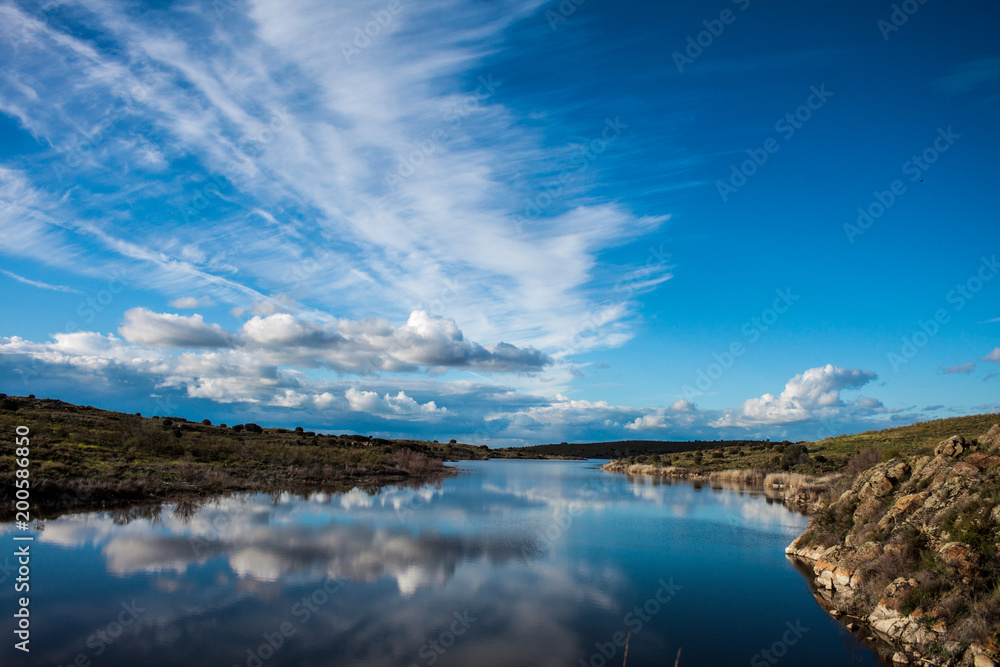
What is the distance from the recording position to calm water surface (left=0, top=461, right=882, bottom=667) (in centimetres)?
1177

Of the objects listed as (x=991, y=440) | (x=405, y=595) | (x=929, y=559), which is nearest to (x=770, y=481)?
(x=991, y=440)

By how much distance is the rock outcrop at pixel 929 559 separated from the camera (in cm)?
1067

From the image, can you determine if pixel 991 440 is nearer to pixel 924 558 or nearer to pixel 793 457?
pixel 924 558

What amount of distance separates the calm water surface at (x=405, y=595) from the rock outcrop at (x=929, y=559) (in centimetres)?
110

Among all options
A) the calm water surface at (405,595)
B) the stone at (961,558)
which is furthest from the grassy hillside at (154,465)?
the stone at (961,558)

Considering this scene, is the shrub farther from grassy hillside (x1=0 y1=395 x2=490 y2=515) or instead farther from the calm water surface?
grassy hillside (x1=0 y1=395 x2=490 y2=515)

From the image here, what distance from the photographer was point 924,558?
12.7m

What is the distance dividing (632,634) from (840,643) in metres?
5.07

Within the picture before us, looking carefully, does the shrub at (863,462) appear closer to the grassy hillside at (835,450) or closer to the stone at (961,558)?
the grassy hillside at (835,450)

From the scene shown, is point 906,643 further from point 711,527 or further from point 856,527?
A: point 711,527

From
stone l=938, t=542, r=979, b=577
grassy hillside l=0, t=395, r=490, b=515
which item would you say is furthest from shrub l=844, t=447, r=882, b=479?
grassy hillside l=0, t=395, r=490, b=515

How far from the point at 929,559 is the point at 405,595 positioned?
1320 cm

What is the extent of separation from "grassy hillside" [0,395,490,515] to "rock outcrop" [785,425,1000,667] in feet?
108

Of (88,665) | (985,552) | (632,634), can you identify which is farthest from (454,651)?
(985,552)
